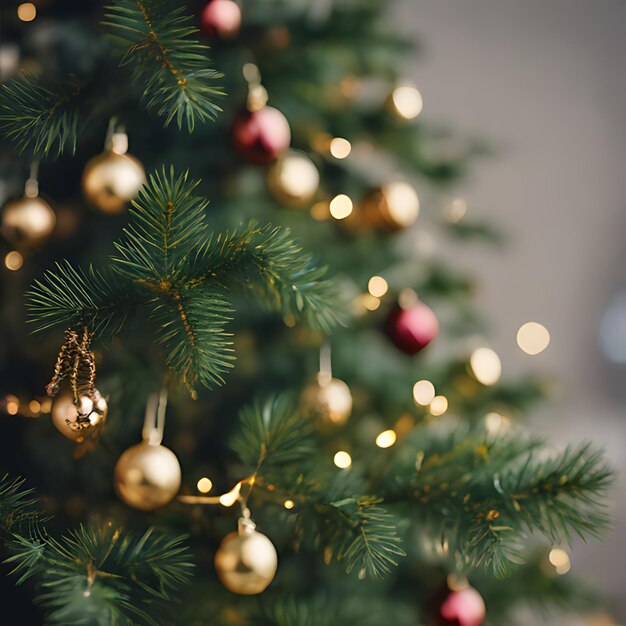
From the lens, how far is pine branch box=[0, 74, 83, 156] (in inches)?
17.9

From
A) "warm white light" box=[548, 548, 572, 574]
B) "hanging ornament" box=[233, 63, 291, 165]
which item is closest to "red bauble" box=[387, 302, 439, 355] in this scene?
"hanging ornament" box=[233, 63, 291, 165]

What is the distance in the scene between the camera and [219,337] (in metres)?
0.43

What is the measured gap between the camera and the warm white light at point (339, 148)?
2.47ft

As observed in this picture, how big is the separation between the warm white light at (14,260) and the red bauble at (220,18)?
289 millimetres

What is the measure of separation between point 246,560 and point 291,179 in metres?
0.37

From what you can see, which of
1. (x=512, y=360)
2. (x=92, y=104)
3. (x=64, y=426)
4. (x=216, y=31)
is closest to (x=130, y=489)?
(x=64, y=426)

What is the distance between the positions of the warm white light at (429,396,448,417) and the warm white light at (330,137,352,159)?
1.03 feet

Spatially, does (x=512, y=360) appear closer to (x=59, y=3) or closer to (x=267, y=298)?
(x=267, y=298)

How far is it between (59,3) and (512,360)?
49.4 inches

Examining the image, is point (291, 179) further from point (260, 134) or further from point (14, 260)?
point (14, 260)

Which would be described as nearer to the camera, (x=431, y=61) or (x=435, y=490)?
(x=435, y=490)

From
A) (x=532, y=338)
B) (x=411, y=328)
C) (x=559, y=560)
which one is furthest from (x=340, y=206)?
(x=532, y=338)

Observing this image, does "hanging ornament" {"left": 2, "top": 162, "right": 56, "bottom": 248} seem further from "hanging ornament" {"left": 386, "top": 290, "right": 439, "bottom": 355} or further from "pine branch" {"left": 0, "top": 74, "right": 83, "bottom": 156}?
"hanging ornament" {"left": 386, "top": 290, "right": 439, "bottom": 355}

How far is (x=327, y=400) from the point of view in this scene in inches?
25.9
